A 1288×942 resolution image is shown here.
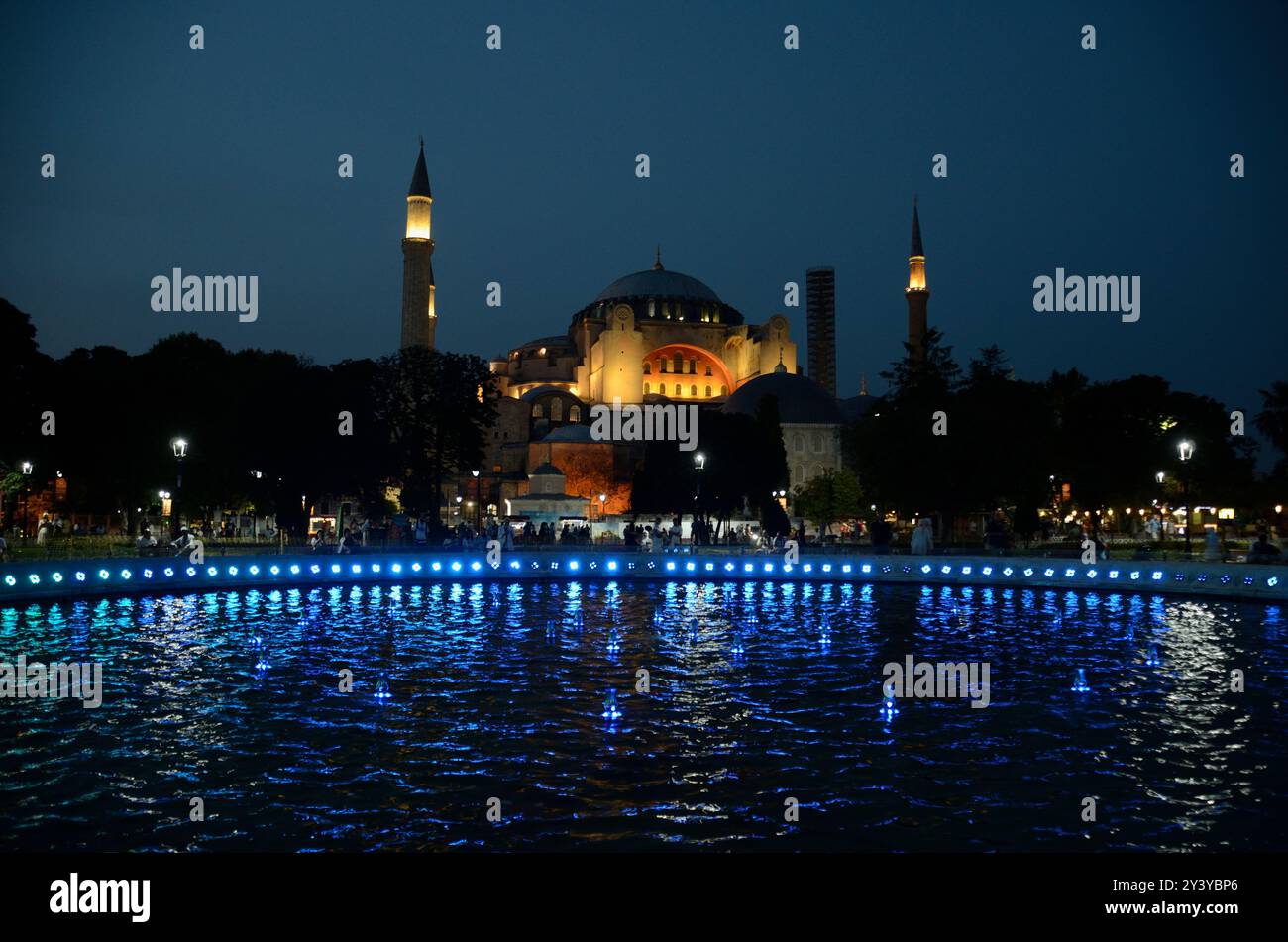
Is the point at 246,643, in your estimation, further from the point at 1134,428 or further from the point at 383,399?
the point at 1134,428

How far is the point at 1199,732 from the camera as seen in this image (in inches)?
316

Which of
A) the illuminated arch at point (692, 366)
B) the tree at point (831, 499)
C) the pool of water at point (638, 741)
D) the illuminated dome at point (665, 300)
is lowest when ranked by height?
the pool of water at point (638, 741)

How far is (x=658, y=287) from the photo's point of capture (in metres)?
80.9

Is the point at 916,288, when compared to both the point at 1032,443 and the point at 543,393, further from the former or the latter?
the point at 1032,443

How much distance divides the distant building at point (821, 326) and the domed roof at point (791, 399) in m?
53.2

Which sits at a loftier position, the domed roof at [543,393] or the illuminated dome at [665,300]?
the illuminated dome at [665,300]

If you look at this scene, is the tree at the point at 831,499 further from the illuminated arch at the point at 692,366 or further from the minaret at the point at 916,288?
the illuminated arch at the point at 692,366

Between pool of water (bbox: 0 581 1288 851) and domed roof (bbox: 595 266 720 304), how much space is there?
67.8 meters

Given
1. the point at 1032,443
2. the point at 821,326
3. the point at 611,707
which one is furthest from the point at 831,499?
the point at 821,326

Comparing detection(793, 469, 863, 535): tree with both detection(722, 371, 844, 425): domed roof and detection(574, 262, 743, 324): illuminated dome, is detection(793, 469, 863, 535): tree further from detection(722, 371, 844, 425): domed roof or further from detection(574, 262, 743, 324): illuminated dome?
detection(574, 262, 743, 324): illuminated dome

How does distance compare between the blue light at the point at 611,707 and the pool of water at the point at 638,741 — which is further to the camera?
the blue light at the point at 611,707

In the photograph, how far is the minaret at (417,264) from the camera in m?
54.2

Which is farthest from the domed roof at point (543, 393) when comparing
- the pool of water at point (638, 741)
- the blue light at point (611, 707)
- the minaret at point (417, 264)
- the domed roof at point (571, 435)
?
the blue light at point (611, 707)

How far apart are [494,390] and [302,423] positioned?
8561mm
